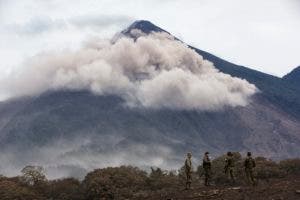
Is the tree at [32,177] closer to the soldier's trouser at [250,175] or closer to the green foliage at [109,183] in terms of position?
the green foliage at [109,183]

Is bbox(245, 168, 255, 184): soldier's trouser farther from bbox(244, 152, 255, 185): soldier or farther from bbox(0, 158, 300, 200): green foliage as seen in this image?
bbox(0, 158, 300, 200): green foliage

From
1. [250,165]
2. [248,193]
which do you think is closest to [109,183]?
[250,165]

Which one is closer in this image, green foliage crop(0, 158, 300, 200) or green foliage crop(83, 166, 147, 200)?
green foliage crop(83, 166, 147, 200)

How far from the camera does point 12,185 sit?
87.6 metres

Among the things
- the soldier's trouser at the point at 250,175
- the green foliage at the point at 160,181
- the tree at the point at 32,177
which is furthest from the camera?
the tree at the point at 32,177

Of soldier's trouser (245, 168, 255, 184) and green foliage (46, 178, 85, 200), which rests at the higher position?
green foliage (46, 178, 85, 200)

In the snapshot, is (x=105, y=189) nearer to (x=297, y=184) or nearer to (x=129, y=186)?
(x=129, y=186)

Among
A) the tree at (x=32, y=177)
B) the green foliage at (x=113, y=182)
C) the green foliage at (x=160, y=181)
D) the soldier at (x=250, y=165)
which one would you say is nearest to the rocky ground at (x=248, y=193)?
the soldier at (x=250, y=165)

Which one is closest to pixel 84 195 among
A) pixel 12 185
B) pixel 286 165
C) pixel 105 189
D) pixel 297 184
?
pixel 105 189

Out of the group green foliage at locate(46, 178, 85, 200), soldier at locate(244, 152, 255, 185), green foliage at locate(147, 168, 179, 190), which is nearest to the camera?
soldier at locate(244, 152, 255, 185)

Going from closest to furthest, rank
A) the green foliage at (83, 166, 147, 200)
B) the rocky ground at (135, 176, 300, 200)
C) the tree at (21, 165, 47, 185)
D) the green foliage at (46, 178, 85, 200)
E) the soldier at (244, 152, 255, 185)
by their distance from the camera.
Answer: the rocky ground at (135, 176, 300, 200) < the soldier at (244, 152, 255, 185) < the green foliage at (83, 166, 147, 200) < the green foliage at (46, 178, 85, 200) < the tree at (21, 165, 47, 185)

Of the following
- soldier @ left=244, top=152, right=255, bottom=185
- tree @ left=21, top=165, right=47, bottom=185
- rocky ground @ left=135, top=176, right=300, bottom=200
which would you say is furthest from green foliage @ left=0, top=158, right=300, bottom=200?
soldier @ left=244, top=152, right=255, bottom=185

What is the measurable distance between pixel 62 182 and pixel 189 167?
3848cm

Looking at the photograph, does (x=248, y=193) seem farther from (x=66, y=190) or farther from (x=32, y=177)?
(x=32, y=177)
